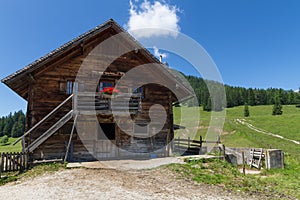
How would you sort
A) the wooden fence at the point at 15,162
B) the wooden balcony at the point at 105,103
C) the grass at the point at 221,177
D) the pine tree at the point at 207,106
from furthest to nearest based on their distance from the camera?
the pine tree at the point at 207,106 < the wooden balcony at the point at 105,103 < the wooden fence at the point at 15,162 < the grass at the point at 221,177

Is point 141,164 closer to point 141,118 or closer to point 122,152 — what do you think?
point 122,152

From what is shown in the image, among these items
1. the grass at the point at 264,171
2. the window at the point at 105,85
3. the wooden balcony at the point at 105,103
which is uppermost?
the window at the point at 105,85

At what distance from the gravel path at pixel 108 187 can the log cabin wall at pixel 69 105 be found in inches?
140

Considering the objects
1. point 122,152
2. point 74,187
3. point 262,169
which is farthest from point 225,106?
point 74,187

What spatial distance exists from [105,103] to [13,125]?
88.8 meters

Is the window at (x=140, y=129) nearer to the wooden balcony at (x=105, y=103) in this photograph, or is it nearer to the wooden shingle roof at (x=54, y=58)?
the wooden balcony at (x=105, y=103)

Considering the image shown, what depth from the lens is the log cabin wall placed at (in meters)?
14.3

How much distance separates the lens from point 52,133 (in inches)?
531

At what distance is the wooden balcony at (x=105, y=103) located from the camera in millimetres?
14188

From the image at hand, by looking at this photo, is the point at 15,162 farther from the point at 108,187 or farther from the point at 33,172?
the point at 108,187

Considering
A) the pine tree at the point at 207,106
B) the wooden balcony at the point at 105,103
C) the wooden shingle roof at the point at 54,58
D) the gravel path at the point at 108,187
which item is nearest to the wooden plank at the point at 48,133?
the wooden balcony at the point at 105,103

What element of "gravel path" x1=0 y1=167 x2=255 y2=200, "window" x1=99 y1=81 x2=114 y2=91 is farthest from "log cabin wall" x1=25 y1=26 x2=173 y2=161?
"gravel path" x1=0 y1=167 x2=255 y2=200

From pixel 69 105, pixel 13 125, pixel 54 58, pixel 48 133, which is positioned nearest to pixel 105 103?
pixel 69 105

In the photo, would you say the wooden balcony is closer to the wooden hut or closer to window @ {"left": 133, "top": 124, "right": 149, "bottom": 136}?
the wooden hut
